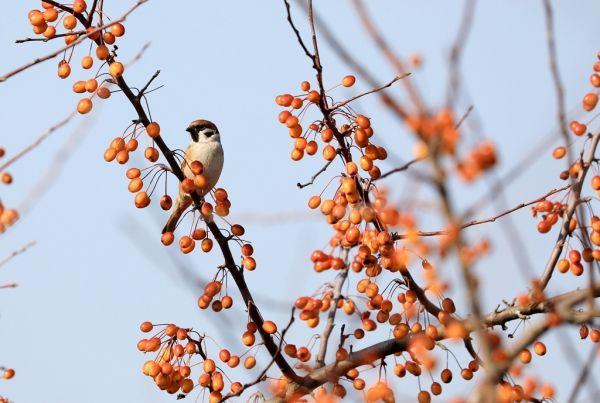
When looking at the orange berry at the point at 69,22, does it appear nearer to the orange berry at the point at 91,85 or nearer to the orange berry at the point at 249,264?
the orange berry at the point at 91,85

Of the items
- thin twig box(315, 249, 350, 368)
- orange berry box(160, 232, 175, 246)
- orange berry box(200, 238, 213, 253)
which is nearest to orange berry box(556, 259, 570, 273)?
thin twig box(315, 249, 350, 368)

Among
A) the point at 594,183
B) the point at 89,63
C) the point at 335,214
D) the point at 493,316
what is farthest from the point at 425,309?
the point at 89,63

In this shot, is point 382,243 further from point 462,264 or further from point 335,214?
point 462,264

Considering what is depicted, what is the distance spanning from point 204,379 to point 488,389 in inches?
112

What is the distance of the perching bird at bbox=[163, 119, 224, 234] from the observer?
7093 millimetres

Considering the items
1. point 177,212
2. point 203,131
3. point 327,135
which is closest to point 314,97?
point 327,135

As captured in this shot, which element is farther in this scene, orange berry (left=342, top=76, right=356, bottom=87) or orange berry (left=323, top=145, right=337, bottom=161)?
orange berry (left=342, top=76, right=356, bottom=87)

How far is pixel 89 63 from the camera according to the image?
430 cm

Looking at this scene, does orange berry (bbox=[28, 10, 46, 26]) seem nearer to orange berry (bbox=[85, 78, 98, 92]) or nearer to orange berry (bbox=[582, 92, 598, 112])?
orange berry (bbox=[85, 78, 98, 92])

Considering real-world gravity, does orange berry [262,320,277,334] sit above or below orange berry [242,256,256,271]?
below

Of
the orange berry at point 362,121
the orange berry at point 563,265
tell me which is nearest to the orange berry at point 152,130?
the orange berry at point 362,121

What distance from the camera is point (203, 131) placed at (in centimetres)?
758

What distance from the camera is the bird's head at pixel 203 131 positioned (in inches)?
296

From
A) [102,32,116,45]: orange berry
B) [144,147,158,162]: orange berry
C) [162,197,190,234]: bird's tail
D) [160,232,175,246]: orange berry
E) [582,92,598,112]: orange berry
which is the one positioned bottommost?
[160,232,175,246]: orange berry
